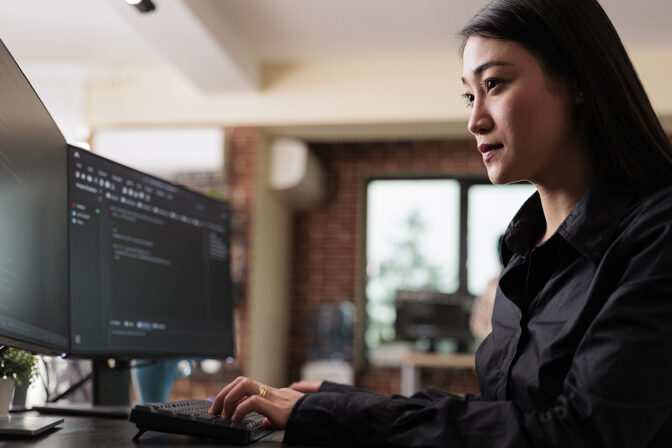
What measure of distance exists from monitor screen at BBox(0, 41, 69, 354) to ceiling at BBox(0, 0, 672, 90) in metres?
3.23

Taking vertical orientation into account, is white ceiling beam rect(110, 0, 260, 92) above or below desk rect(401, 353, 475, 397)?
above

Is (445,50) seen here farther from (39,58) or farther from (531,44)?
(531,44)

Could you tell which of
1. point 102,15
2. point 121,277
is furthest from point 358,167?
point 121,277

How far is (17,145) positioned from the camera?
1.05 meters

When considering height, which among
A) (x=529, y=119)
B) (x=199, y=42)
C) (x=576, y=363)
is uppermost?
(x=199, y=42)

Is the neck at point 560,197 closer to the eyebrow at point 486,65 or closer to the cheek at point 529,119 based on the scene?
the cheek at point 529,119

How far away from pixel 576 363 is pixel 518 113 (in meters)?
0.39

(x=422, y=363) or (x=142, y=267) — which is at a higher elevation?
(x=142, y=267)

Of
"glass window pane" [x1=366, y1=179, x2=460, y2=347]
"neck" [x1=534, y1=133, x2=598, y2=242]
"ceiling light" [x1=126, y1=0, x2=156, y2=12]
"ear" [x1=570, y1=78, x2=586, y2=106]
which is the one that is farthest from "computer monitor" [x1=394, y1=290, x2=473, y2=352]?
"ear" [x1=570, y1=78, x2=586, y2=106]

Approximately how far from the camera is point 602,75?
112 cm

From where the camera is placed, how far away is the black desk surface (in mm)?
971

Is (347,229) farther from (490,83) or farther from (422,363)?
(490,83)

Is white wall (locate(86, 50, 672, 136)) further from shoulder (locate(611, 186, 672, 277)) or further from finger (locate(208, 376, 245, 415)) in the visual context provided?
finger (locate(208, 376, 245, 415))

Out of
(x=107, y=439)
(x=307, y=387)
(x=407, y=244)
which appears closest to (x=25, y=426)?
(x=107, y=439)
